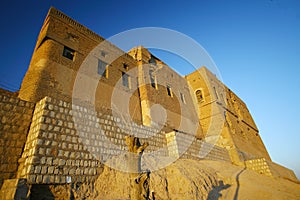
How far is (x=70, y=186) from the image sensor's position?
5461 millimetres

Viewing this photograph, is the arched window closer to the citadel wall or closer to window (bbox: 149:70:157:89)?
the citadel wall

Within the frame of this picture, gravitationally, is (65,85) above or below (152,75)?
below

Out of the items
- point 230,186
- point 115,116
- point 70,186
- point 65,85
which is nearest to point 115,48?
point 65,85

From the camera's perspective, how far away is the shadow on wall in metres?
7.03

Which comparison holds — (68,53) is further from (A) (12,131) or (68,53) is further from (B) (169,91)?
(B) (169,91)

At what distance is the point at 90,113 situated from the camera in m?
7.35

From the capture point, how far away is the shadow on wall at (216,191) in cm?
703

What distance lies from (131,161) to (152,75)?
1206 cm

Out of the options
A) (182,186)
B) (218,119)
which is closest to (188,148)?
(182,186)

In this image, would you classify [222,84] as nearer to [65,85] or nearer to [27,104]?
[65,85]

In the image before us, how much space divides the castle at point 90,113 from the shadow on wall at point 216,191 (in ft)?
8.56

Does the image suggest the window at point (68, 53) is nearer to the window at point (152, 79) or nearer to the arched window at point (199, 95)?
the window at point (152, 79)

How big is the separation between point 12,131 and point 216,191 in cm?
805

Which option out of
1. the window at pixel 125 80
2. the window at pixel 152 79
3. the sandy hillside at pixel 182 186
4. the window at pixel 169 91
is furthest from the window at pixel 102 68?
the window at pixel 169 91
